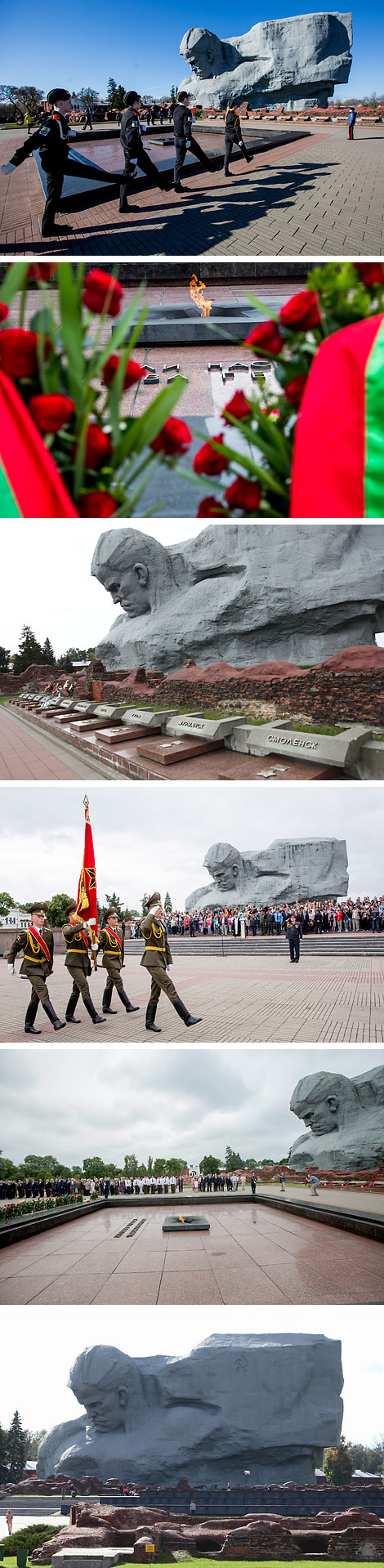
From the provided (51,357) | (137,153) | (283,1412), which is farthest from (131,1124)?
(137,153)

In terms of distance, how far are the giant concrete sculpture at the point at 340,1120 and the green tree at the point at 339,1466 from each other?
1411 mm

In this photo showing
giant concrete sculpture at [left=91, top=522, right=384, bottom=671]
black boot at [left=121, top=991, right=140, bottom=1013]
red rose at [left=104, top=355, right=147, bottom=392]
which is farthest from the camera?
black boot at [left=121, top=991, right=140, bottom=1013]

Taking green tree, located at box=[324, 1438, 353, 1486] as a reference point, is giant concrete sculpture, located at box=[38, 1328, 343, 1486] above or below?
above

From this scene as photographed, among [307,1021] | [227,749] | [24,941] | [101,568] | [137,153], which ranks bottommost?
[307,1021]

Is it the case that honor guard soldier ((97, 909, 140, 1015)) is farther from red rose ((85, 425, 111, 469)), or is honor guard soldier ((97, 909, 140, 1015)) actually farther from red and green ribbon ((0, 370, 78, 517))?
red rose ((85, 425, 111, 469))

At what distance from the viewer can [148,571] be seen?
4391 mm

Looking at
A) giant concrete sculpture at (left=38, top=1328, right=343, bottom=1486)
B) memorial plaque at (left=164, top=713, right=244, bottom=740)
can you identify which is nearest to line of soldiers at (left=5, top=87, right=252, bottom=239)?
memorial plaque at (left=164, top=713, right=244, bottom=740)

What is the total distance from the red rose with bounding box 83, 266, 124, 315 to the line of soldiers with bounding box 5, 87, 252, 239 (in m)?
1.39

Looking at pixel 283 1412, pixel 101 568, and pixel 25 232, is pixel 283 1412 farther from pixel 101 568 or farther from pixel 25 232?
pixel 25 232

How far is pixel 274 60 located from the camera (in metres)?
4.18

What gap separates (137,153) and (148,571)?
2006 millimetres

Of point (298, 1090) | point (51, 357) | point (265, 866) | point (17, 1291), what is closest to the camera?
point (51, 357)

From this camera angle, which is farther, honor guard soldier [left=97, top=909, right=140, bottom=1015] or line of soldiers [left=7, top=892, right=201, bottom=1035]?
honor guard soldier [left=97, top=909, right=140, bottom=1015]

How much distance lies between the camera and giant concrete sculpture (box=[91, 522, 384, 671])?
430cm
